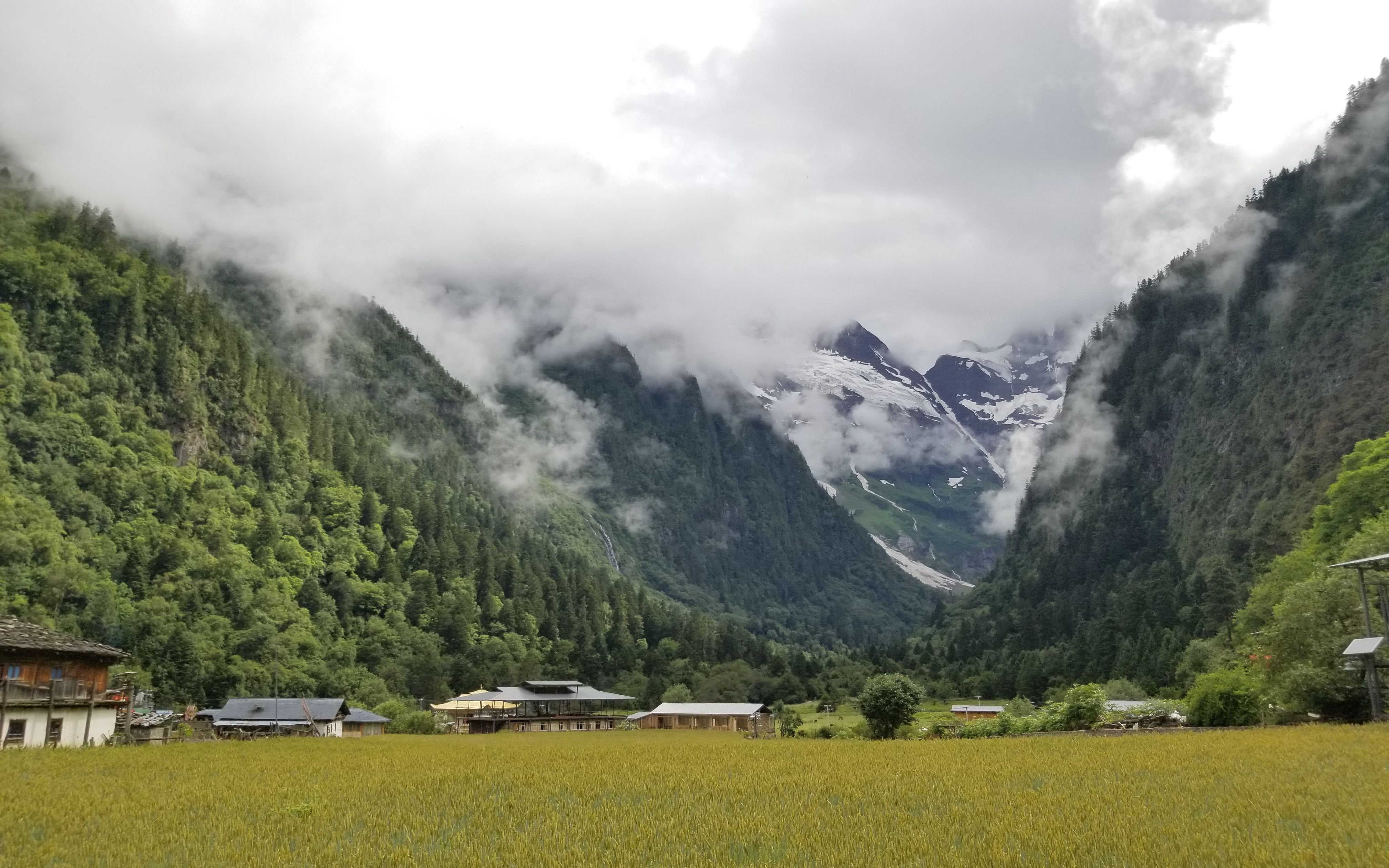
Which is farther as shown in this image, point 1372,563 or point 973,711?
point 973,711

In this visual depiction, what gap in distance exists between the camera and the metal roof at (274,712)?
97438 millimetres

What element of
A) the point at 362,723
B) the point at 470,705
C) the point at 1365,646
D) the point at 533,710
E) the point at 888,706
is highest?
the point at 470,705

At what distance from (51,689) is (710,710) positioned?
8322 cm

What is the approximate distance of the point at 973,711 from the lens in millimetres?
129500

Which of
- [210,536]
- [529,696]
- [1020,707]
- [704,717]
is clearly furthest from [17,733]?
[210,536]

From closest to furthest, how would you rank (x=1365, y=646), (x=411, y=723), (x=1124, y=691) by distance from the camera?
1. (x=1365, y=646)
2. (x=411, y=723)
3. (x=1124, y=691)

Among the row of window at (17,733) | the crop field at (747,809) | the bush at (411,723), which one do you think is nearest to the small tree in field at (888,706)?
the crop field at (747,809)

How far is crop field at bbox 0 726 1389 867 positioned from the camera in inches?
788

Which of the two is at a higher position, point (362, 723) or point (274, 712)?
point (274, 712)

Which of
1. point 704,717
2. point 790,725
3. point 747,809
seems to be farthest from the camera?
point 704,717

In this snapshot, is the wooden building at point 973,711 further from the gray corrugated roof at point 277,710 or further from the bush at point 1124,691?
the gray corrugated roof at point 277,710

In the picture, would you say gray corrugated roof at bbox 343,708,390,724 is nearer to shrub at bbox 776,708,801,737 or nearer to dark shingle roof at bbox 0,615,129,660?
dark shingle roof at bbox 0,615,129,660

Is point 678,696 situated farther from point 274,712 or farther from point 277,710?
point 277,710

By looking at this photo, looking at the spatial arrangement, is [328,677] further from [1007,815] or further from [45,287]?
[1007,815]
